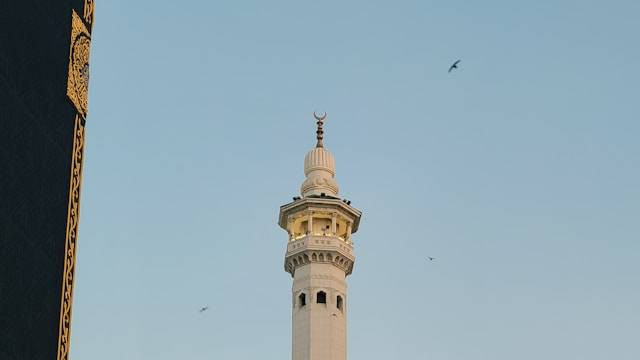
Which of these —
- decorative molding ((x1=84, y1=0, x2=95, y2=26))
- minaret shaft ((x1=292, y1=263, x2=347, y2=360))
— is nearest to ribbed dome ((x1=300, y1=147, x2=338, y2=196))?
minaret shaft ((x1=292, y1=263, x2=347, y2=360))

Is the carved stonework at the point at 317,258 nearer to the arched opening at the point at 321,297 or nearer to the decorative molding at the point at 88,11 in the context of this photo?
the arched opening at the point at 321,297

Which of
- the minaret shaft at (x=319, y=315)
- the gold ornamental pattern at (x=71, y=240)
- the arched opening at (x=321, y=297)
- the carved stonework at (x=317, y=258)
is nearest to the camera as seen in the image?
the gold ornamental pattern at (x=71, y=240)

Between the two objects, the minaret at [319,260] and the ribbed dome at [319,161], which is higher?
the ribbed dome at [319,161]

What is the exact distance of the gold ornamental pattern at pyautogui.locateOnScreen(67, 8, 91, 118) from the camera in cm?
2592

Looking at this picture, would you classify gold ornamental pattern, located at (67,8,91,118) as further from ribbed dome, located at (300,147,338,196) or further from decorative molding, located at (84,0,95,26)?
ribbed dome, located at (300,147,338,196)

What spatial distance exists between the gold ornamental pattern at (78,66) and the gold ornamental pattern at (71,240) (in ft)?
1.34

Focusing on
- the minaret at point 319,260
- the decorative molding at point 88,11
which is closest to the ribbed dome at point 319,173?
the minaret at point 319,260

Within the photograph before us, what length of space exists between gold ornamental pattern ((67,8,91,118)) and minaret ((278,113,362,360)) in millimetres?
31406

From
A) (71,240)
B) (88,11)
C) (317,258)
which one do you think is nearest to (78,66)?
(88,11)

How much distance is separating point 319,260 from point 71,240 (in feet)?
113

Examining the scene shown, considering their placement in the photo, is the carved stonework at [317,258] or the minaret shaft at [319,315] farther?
the carved stonework at [317,258]

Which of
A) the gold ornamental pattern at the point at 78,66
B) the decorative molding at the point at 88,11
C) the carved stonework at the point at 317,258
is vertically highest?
the carved stonework at the point at 317,258

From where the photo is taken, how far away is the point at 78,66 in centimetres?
2636

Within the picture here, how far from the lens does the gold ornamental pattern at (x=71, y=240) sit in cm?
2422
